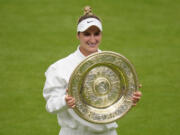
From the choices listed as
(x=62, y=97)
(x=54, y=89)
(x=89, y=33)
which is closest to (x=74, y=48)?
(x=89, y=33)

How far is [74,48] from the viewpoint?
27.2 ft

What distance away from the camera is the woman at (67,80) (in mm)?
3520

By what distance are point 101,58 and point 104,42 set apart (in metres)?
5.27

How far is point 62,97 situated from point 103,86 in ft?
1.10

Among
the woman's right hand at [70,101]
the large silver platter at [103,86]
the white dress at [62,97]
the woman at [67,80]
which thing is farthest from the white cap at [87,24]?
the woman's right hand at [70,101]

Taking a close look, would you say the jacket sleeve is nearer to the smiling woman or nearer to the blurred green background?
the smiling woman

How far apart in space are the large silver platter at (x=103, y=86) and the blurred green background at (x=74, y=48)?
2.39 m

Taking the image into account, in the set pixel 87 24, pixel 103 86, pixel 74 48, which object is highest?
pixel 74 48

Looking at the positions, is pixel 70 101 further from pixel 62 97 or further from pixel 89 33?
pixel 89 33

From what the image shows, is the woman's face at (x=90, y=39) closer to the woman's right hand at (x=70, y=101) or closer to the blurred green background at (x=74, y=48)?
the woman's right hand at (x=70, y=101)

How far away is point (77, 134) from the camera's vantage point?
368 centimetres

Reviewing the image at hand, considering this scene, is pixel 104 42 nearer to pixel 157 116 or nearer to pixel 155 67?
pixel 155 67

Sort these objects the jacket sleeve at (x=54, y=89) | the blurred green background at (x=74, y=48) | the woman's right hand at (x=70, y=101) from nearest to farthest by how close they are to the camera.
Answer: the woman's right hand at (x=70, y=101), the jacket sleeve at (x=54, y=89), the blurred green background at (x=74, y=48)

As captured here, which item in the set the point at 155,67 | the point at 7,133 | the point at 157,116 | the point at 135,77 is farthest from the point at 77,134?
the point at 155,67
